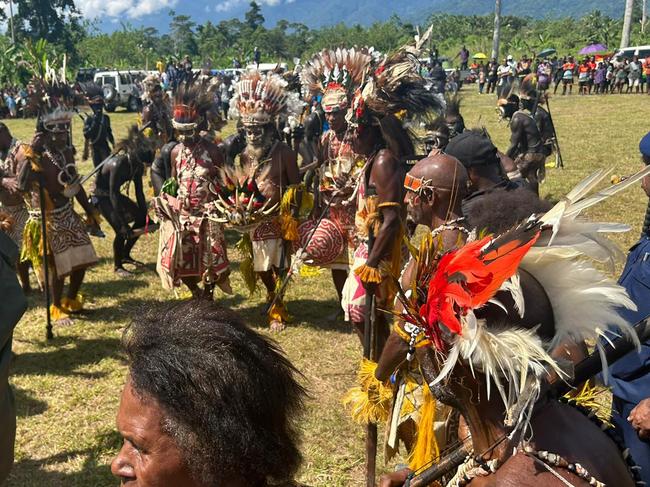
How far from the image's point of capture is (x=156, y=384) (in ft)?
5.03

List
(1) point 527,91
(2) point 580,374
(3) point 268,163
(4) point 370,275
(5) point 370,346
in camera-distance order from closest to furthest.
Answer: (2) point 580,374
(5) point 370,346
(4) point 370,275
(3) point 268,163
(1) point 527,91

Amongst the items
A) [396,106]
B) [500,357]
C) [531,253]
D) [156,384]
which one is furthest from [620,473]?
[396,106]

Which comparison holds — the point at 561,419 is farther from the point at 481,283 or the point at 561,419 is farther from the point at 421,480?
the point at 421,480

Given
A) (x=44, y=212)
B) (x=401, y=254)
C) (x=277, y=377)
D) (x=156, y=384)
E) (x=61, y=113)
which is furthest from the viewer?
(x=61, y=113)

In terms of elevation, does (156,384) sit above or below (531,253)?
below

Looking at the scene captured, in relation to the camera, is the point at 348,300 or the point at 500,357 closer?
the point at 500,357

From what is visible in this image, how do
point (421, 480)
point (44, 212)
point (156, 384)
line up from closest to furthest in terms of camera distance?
point (156, 384) → point (421, 480) → point (44, 212)

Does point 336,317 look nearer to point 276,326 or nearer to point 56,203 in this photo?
point 276,326

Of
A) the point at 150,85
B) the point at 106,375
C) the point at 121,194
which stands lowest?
the point at 106,375

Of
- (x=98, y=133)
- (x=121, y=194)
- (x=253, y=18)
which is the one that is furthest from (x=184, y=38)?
(x=121, y=194)

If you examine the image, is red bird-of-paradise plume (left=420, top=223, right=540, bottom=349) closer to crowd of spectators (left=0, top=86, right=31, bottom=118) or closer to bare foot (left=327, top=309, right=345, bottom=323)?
bare foot (left=327, top=309, right=345, bottom=323)

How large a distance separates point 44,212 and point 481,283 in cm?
516

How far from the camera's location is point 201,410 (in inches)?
59.0

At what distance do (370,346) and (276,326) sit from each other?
2.44m
